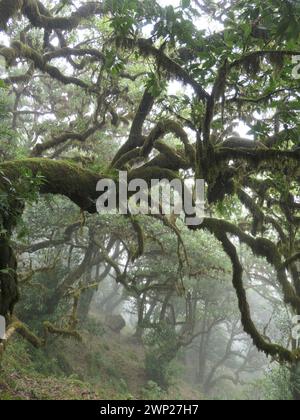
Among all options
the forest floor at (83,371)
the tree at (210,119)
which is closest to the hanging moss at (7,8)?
the tree at (210,119)

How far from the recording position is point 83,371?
1656 centimetres

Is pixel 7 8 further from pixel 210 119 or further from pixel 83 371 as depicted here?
pixel 83 371

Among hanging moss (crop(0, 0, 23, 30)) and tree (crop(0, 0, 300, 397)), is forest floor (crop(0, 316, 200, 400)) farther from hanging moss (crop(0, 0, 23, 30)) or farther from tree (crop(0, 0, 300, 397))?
hanging moss (crop(0, 0, 23, 30))

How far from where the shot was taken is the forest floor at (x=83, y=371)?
9273 millimetres

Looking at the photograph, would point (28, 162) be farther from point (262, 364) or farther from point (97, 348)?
point (262, 364)

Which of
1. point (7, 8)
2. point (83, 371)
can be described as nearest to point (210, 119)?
point (7, 8)

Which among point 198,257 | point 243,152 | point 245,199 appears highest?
point 243,152

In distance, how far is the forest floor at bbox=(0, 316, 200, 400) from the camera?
30.4 feet

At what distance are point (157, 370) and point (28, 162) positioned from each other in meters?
15.0

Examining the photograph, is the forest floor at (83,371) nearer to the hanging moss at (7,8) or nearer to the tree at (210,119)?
the tree at (210,119)

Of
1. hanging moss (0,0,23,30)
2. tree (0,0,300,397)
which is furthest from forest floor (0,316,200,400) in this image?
hanging moss (0,0,23,30)

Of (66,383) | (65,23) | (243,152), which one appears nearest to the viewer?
(243,152)
